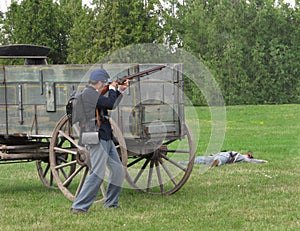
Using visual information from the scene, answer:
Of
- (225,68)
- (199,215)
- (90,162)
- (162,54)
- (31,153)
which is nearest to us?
(199,215)

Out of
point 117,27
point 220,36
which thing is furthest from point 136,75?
point 220,36

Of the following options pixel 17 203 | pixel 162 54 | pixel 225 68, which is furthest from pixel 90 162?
pixel 225 68

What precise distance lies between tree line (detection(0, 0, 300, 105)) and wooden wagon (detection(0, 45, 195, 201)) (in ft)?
91.7

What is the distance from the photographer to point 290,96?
46.8 meters

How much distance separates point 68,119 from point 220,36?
36.8 meters

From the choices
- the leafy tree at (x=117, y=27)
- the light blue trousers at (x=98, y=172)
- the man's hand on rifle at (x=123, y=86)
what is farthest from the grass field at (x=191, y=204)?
the leafy tree at (x=117, y=27)

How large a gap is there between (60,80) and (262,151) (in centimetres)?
862

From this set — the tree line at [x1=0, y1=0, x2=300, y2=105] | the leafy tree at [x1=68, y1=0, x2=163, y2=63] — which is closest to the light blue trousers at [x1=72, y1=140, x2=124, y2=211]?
the leafy tree at [x1=68, y1=0, x2=163, y2=63]

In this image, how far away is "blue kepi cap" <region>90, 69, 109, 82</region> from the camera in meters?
9.83

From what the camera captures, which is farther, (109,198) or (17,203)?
(17,203)

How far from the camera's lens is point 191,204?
1029 centimetres

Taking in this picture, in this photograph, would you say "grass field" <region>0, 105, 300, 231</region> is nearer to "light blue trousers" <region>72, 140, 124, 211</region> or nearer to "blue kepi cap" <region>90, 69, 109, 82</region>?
"light blue trousers" <region>72, 140, 124, 211</region>

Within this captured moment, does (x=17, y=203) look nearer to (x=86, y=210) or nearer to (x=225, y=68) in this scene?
(x=86, y=210)

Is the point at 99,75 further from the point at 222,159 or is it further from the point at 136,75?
the point at 222,159
